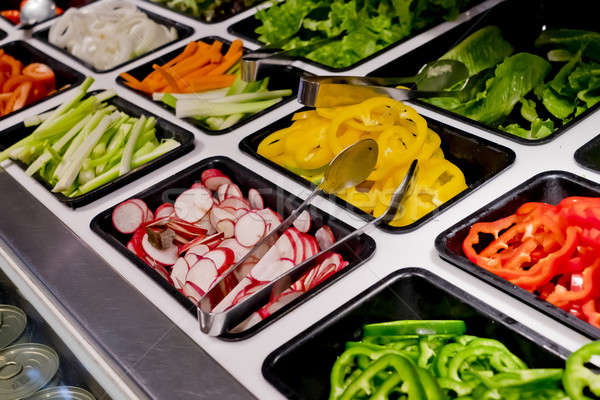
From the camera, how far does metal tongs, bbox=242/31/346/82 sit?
2.44m

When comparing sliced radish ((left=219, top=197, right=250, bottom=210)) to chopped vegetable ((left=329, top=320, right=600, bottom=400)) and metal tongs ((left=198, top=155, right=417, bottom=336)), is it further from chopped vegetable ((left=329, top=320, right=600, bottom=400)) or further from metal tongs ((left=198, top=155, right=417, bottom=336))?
chopped vegetable ((left=329, top=320, right=600, bottom=400))

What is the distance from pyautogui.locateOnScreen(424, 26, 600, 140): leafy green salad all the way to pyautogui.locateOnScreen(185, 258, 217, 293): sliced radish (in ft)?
3.53

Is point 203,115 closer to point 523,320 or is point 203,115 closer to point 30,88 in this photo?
point 30,88

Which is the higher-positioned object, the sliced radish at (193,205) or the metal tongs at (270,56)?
the metal tongs at (270,56)

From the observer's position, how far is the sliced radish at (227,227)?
6.16 ft

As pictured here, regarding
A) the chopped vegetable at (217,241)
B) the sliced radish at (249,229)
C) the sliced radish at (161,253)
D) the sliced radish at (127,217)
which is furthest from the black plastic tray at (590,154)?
the sliced radish at (127,217)

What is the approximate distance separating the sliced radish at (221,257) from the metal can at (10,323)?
0.57 metres

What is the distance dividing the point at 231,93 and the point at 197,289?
112 cm

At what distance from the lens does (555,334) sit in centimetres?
133

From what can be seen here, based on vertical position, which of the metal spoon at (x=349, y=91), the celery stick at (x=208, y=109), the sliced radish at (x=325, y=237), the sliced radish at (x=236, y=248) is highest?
the metal spoon at (x=349, y=91)

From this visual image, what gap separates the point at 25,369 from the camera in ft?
5.52

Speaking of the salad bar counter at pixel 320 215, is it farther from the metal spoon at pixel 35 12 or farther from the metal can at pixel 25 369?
the metal spoon at pixel 35 12

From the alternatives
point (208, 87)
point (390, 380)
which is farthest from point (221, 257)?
point (208, 87)

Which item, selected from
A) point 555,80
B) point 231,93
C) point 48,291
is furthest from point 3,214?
point 555,80
